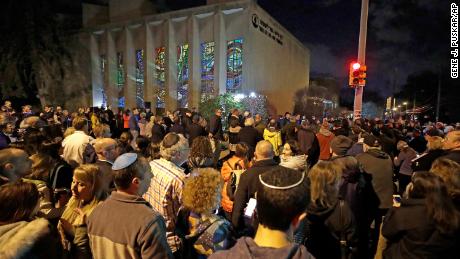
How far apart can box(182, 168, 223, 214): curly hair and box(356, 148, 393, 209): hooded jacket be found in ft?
10.3

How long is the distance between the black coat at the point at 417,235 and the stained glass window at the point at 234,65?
20.9 metres

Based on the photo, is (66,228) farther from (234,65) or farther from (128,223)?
(234,65)

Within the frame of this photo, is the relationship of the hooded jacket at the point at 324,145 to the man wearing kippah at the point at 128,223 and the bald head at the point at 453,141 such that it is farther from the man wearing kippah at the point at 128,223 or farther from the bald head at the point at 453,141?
the man wearing kippah at the point at 128,223

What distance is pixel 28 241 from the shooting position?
2.20 meters

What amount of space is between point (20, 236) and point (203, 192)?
141 cm

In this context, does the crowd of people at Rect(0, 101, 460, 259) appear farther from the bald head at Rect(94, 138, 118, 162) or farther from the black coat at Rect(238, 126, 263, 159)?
the black coat at Rect(238, 126, 263, 159)

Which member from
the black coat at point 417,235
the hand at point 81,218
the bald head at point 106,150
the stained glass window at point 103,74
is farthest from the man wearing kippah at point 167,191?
the stained glass window at point 103,74

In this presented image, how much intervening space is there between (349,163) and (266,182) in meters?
2.90

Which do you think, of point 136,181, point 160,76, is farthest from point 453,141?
point 160,76

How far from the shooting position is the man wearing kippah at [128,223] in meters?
2.38

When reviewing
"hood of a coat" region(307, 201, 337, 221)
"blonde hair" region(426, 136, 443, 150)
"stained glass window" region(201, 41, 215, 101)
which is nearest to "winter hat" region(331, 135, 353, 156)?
"blonde hair" region(426, 136, 443, 150)

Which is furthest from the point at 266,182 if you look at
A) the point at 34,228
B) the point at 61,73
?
the point at 61,73

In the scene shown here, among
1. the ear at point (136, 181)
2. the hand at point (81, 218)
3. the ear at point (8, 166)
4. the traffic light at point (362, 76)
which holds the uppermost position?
the traffic light at point (362, 76)

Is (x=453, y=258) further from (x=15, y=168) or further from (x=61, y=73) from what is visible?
(x=61, y=73)
